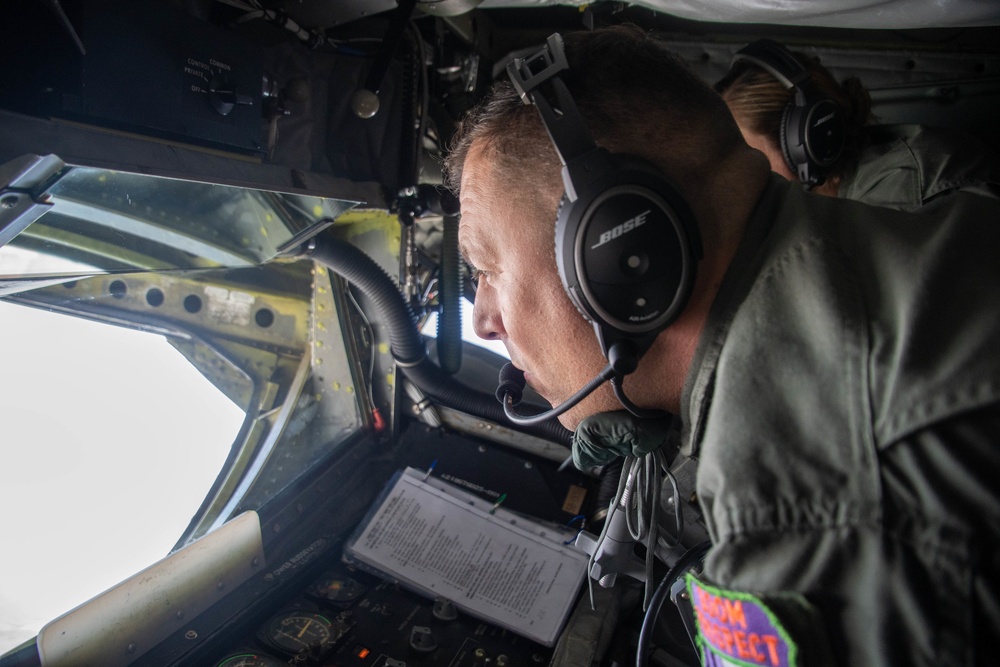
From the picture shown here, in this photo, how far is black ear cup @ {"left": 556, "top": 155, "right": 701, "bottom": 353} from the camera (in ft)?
2.43

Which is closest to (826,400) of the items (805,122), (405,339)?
(805,122)

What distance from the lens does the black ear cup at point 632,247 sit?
2.43ft

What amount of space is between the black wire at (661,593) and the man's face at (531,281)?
1.25 ft

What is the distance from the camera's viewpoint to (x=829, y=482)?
0.59 meters

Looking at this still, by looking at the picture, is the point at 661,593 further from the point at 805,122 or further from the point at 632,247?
the point at 805,122

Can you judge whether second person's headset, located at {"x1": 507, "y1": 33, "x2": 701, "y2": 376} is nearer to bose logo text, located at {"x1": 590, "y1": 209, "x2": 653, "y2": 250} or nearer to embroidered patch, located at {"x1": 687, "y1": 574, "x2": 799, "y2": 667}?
bose logo text, located at {"x1": 590, "y1": 209, "x2": 653, "y2": 250}

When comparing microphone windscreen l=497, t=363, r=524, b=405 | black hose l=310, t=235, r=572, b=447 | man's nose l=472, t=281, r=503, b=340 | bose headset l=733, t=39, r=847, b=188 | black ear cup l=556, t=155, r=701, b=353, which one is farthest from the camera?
black hose l=310, t=235, r=572, b=447

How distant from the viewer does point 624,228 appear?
29.3 inches

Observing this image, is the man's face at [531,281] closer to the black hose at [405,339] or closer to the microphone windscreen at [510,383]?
the microphone windscreen at [510,383]

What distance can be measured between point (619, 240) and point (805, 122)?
111 cm

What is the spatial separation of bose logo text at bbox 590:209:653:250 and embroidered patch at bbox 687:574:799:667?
1.29 feet

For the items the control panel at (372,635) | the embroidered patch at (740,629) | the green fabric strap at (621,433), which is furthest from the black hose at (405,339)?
the embroidered patch at (740,629)

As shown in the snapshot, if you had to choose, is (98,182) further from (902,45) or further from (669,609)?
(902,45)

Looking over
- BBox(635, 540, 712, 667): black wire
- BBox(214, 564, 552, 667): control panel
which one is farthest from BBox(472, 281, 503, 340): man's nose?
BBox(214, 564, 552, 667): control panel
